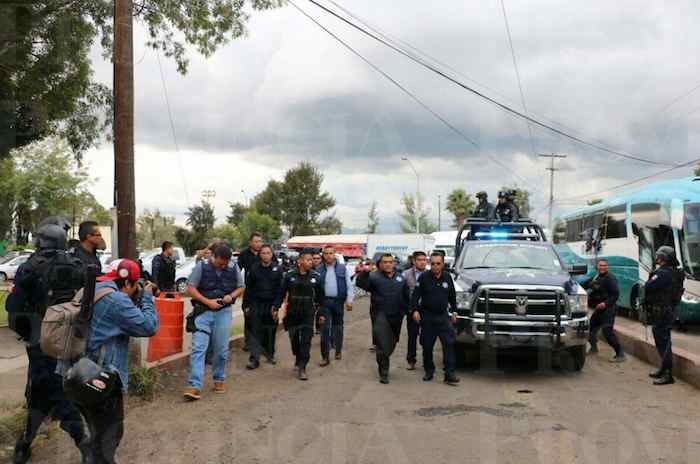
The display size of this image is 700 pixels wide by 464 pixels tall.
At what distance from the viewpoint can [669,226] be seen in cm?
1534

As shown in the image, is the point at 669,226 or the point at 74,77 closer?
the point at 74,77

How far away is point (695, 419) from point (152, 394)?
18.9 ft

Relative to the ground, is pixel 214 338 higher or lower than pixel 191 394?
higher

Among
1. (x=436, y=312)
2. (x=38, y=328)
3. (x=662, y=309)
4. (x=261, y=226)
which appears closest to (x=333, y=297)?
(x=436, y=312)

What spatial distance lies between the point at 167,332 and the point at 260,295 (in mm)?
1453

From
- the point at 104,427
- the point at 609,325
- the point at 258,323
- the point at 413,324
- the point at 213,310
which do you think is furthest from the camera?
the point at 609,325

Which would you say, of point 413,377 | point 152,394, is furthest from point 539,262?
point 152,394

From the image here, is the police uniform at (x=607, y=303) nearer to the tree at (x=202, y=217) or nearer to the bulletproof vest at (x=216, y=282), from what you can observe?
the bulletproof vest at (x=216, y=282)

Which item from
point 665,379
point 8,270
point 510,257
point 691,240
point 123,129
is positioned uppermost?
point 123,129

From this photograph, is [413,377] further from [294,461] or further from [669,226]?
[669,226]

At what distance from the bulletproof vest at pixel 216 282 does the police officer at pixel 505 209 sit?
7.11m

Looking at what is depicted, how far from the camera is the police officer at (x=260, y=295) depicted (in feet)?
30.6

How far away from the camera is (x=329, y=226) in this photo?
267 feet

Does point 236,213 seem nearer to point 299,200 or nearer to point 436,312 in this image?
point 299,200
